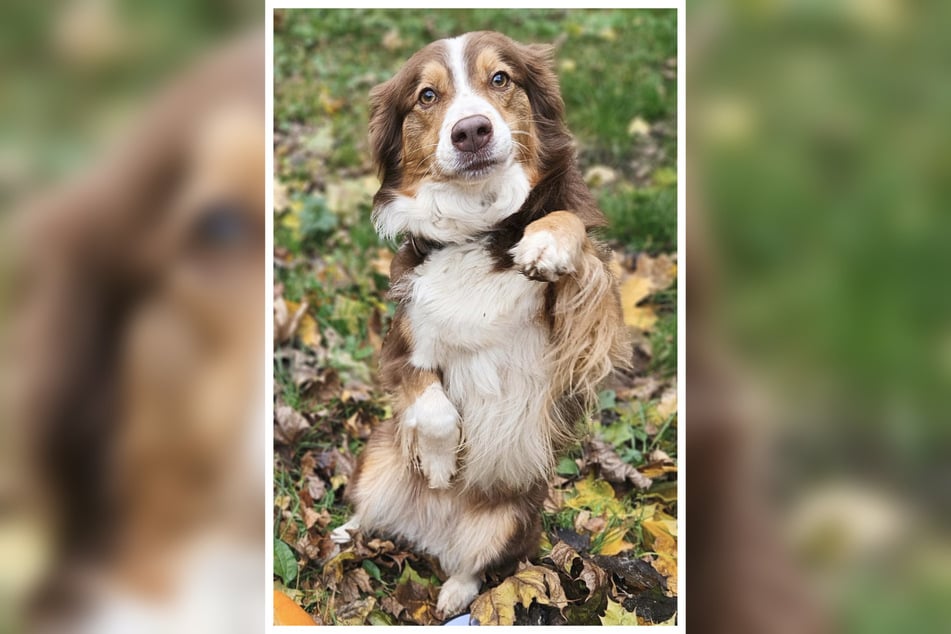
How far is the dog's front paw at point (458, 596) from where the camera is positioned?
2176mm

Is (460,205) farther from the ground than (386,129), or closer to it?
closer to it

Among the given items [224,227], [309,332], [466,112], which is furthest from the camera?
[309,332]

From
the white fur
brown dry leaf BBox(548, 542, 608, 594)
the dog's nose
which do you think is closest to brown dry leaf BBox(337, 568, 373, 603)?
brown dry leaf BBox(548, 542, 608, 594)

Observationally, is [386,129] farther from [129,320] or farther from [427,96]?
[129,320]

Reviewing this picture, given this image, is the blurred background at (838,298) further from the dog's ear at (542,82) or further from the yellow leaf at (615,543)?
the dog's ear at (542,82)

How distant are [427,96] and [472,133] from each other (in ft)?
0.54

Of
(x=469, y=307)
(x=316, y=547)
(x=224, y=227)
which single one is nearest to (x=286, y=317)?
(x=224, y=227)

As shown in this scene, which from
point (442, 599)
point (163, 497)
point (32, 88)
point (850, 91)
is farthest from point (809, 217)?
point (32, 88)

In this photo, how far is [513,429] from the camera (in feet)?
7.04

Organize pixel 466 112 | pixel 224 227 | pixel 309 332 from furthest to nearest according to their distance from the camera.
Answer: pixel 309 332, pixel 224 227, pixel 466 112

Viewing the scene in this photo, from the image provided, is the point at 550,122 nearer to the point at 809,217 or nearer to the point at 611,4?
the point at 611,4

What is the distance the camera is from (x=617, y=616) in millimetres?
2170

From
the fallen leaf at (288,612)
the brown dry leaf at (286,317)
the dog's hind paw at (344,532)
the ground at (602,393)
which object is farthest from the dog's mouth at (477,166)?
the fallen leaf at (288,612)

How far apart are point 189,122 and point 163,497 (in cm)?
101
